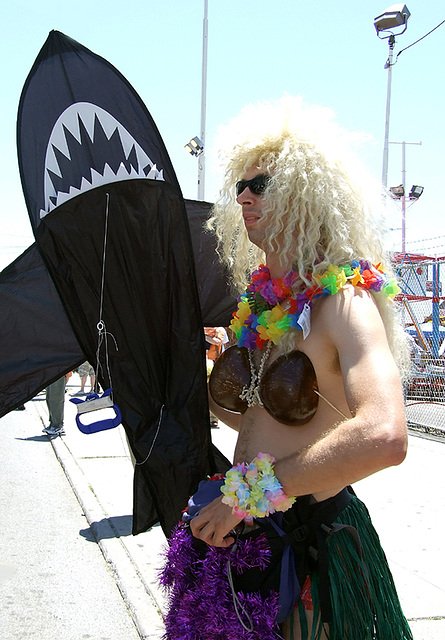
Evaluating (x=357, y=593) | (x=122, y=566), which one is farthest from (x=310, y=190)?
(x=122, y=566)

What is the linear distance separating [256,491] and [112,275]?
1.02m

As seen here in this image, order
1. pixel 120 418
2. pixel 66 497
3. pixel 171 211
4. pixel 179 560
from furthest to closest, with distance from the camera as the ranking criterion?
1. pixel 66 497
2. pixel 171 211
3. pixel 120 418
4. pixel 179 560

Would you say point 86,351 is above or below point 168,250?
below

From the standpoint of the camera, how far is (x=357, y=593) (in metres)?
1.78

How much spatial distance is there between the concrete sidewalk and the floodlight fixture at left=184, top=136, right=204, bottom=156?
753 centimetres

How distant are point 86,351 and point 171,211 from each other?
59 cm

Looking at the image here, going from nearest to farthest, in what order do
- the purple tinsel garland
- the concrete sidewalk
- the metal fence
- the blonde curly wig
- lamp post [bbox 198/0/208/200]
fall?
1. the purple tinsel garland
2. the blonde curly wig
3. the concrete sidewalk
4. the metal fence
5. lamp post [bbox 198/0/208/200]

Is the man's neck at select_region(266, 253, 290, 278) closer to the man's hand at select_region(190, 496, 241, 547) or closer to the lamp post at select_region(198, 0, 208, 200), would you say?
the man's hand at select_region(190, 496, 241, 547)

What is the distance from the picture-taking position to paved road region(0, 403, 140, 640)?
3400mm

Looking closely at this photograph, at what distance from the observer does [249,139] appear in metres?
1.99

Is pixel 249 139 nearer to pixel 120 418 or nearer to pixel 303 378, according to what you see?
pixel 303 378

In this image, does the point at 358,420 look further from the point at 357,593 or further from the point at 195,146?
the point at 195,146

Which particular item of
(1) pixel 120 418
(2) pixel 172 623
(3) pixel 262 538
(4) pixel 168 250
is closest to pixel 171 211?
(4) pixel 168 250

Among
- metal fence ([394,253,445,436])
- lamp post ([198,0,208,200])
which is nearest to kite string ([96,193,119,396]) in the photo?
metal fence ([394,253,445,436])
